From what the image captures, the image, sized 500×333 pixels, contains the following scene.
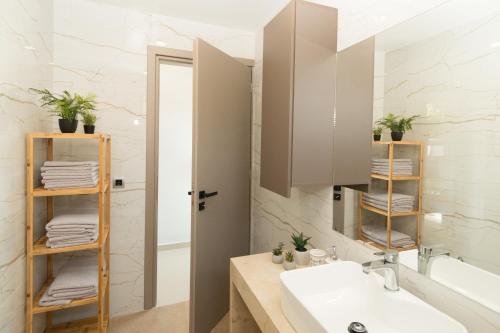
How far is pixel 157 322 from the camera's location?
6.72 ft

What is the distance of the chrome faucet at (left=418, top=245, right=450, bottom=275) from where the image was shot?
894 millimetres

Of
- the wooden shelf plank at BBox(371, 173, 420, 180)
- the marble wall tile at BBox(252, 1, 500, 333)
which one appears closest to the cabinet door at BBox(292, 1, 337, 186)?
the marble wall tile at BBox(252, 1, 500, 333)

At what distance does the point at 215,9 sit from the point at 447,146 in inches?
71.7

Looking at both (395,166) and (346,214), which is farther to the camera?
(346,214)

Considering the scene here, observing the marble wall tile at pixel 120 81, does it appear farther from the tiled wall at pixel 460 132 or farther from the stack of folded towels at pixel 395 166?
the tiled wall at pixel 460 132

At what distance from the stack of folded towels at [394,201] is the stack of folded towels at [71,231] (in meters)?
1.51

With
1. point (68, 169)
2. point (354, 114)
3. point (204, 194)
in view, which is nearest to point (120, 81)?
point (68, 169)

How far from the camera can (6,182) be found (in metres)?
1.28

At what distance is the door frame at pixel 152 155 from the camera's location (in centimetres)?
210

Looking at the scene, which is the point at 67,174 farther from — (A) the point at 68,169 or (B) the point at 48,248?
(B) the point at 48,248

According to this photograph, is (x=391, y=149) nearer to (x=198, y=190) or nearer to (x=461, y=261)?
(x=461, y=261)

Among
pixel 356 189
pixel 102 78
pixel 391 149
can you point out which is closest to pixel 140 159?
pixel 102 78

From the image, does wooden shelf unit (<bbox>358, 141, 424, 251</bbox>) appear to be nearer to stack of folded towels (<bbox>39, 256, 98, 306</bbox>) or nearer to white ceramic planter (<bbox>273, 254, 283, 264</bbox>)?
white ceramic planter (<bbox>273, 254, 283, 264</bbox>)

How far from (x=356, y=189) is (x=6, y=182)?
1644mm
